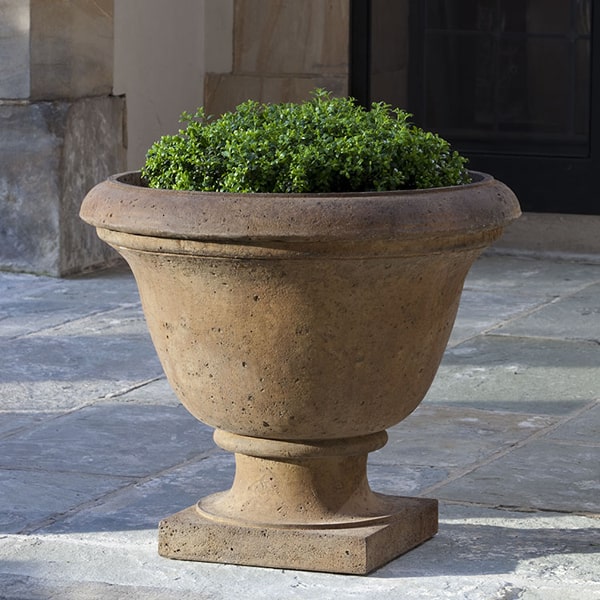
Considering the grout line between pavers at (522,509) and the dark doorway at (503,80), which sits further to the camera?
the dark doorway at (503,80)

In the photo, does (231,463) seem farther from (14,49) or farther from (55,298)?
(14,49)

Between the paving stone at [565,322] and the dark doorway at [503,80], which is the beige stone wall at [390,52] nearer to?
the dark doorway at [503,80]

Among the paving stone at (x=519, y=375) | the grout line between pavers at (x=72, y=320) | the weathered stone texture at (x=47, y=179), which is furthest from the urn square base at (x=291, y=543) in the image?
the weathered stone texture at (x=47, y=179)

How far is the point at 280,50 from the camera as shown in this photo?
9383 mm

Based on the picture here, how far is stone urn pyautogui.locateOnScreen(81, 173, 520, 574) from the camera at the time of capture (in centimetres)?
368

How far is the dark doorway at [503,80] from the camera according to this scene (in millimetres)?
9000

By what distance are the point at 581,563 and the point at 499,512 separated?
18.5 inches

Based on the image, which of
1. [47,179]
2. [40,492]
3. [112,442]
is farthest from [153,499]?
[47,179]

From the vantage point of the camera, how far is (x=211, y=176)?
3.93 metres

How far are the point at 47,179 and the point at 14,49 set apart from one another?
0.69 m

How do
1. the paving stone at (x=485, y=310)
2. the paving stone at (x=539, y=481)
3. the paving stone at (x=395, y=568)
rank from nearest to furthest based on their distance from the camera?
the paving stone at (x=395, y=568)
the paving stone at (x=539, y=481)
the paving stone at (x=485, y=310)

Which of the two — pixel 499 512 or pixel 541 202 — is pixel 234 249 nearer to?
pixel 499 512

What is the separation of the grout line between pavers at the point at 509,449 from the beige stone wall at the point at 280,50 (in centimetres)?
407

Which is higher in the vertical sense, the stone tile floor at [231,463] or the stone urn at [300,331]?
the stone urn at [300,331]
